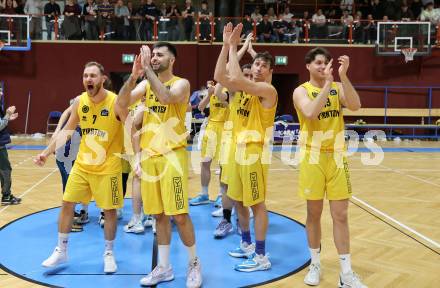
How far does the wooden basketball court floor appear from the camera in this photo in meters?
4.71

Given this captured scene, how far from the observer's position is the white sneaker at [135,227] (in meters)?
6.00

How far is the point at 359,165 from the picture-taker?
11.9 metres

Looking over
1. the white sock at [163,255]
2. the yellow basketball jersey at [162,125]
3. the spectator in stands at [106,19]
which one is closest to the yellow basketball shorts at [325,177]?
the yellow basketball jersey at [162,125]

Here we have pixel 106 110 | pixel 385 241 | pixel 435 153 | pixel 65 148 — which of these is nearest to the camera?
pixel 106 110

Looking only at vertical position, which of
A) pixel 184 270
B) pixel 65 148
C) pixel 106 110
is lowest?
pixel 184 270

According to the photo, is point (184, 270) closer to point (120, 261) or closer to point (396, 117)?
point (120, 261)

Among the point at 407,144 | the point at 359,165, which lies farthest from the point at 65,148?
the point at 407,144

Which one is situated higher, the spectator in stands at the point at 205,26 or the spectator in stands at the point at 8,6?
the spectator in stands at the point at 8,6

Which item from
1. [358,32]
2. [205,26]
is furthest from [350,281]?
[358,32]

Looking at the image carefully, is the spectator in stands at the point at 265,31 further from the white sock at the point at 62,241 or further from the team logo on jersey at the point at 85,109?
the white sock at the point at 62,241

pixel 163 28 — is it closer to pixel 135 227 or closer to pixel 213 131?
pixel 213 131

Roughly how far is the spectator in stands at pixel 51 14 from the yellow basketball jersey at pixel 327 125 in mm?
14013

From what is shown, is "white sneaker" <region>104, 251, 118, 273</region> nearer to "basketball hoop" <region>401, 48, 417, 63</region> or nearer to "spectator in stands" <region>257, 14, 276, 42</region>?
"spectator in stands" <region>257, 14, 276, 42</region>

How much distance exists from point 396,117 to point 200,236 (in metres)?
13.9
